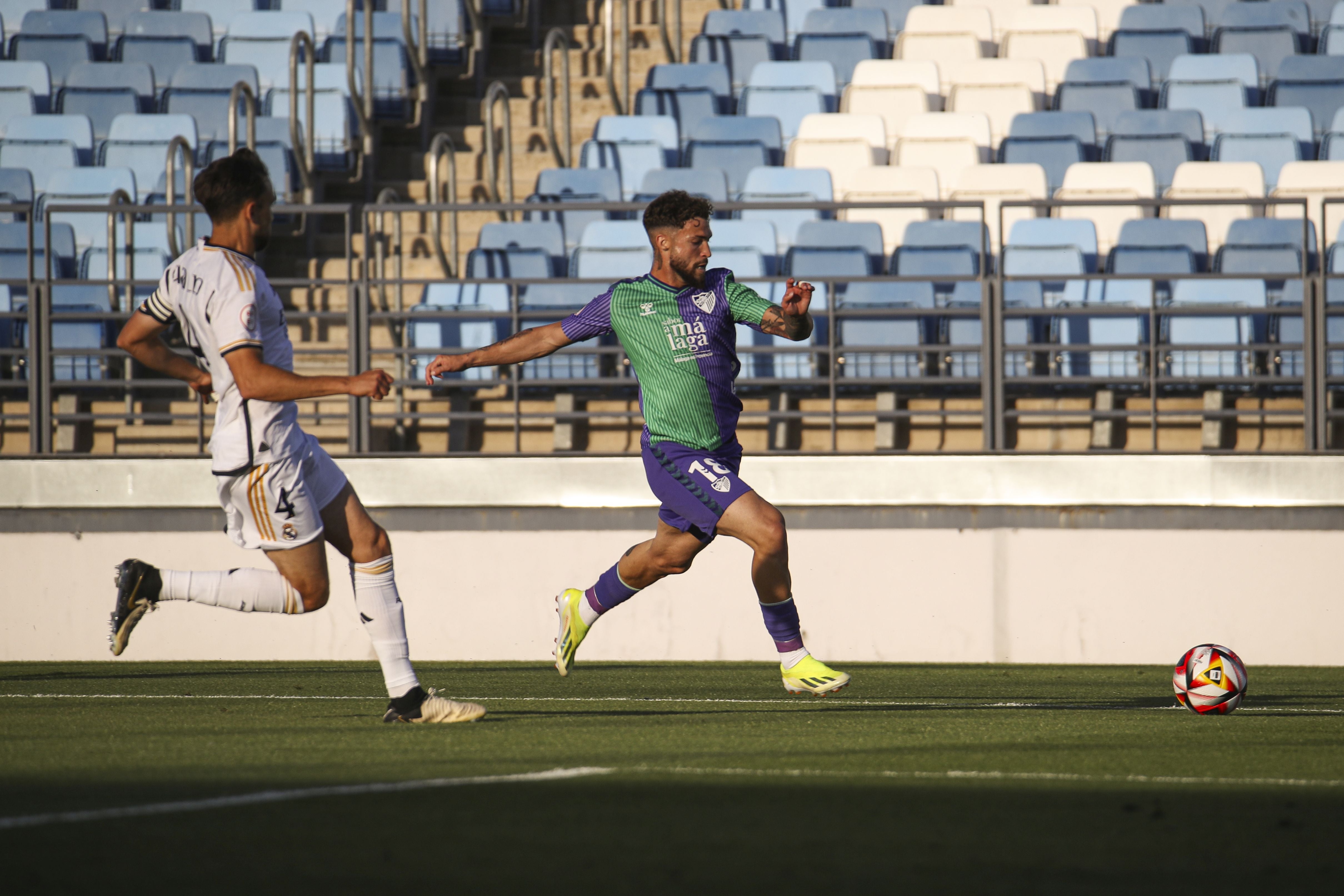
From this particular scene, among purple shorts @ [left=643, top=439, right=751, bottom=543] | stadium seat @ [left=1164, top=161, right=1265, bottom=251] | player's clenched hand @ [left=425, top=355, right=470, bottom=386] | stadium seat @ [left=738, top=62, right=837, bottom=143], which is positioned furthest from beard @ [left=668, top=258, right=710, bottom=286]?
stadium seat @ [left=738, top=62, right=837, bottom=143]

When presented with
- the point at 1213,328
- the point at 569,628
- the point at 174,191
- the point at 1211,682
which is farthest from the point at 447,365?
the point at 174,191

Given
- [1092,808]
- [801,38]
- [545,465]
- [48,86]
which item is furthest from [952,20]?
[1092,808]

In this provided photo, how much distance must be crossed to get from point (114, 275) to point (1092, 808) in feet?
29.1

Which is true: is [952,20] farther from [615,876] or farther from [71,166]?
[615,876]

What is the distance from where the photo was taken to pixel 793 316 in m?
5.86

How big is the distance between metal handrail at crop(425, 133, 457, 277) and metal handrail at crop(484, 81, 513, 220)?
0.28m

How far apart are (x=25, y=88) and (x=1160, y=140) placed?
370 inches

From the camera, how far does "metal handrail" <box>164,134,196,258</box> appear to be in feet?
36.7

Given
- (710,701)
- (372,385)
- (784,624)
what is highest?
(372,385)

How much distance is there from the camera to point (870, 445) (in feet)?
36.3

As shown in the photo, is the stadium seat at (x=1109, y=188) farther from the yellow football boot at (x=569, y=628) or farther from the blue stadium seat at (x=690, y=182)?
the yellow football boot at (x=569, y=628)

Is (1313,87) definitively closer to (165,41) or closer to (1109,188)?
(1109,188)

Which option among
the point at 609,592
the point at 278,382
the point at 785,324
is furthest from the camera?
the point at 609,592

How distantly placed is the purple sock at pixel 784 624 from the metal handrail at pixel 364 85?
24.6 feet
